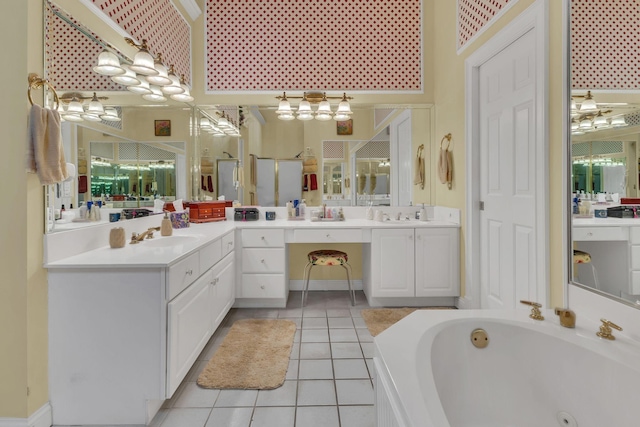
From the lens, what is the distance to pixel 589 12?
162 centimetres

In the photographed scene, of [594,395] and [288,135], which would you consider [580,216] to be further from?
[288,135]

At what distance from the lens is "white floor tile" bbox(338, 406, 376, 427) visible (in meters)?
1.68

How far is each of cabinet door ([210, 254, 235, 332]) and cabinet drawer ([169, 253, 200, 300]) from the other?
0.40 meters

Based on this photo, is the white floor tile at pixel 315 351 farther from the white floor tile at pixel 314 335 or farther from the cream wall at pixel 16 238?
the cream wall at pixel 16 238

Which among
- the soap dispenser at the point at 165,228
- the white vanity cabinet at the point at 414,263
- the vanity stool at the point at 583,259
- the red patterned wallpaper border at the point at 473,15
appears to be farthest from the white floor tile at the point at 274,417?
the red patterned wallpaper border at the point at 473,15

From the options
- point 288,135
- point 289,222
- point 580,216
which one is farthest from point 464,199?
point 288,135

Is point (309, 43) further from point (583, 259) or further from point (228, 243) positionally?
point (583, 259)

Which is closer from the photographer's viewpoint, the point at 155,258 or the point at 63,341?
the point at 63,341

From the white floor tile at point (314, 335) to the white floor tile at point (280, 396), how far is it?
1.97ft

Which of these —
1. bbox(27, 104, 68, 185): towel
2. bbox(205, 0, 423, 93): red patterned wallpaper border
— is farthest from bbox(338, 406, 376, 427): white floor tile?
bbox(205, 0, 423, 93): red patterned wallpaper border

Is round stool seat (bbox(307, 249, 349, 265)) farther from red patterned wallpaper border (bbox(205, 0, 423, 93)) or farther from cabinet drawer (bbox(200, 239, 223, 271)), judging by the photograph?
red patterned wallpaper border (bbox(205, 0, 423, 93))

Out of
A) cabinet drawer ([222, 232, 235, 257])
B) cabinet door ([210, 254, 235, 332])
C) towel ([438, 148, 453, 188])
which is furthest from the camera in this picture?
towel ([438, 148, 453, 188])

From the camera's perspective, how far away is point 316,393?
6.36 feet

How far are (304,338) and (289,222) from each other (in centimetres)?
119
